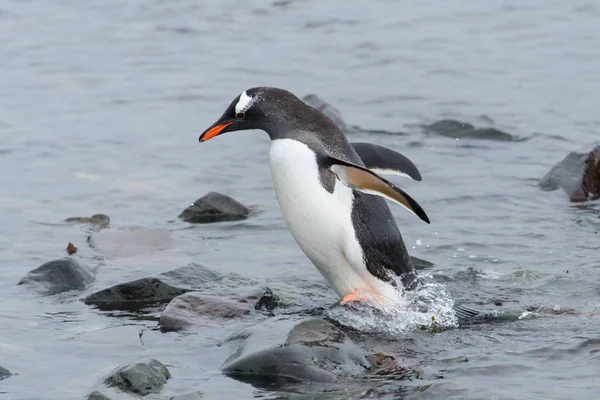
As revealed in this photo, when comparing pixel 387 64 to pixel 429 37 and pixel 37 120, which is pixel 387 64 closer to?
pixel 429 37

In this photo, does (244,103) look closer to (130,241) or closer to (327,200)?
(327,200)

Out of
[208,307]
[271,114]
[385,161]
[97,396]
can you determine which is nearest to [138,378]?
[97,396]

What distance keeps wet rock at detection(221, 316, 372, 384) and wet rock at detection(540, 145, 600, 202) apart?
372cm

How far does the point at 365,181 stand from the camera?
20.3ft

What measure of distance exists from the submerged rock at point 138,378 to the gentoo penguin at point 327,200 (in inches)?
56.1

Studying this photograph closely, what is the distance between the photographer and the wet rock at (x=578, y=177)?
898 cm

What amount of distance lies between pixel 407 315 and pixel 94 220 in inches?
115

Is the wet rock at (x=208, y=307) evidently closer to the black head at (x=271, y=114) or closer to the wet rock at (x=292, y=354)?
the wet rock at (x=292, y=354)

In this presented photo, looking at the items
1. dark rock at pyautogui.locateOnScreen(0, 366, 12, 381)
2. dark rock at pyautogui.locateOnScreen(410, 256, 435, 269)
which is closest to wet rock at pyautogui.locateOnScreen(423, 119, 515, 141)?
dark rock at pyautogui.locateOnScreen(410, 256, 435, 269)

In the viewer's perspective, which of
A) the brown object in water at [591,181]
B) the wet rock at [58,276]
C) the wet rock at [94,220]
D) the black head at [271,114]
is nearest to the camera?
the black head at [271,114]

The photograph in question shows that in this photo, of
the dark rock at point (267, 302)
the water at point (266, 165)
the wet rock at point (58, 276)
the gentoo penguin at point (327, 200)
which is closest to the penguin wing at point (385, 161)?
the gentoo penguin at point (327, 200)

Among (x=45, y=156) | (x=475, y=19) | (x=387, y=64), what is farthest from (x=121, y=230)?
(x=475, y=19)

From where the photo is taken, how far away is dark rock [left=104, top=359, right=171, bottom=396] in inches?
207

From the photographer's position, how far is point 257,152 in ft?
34.3
